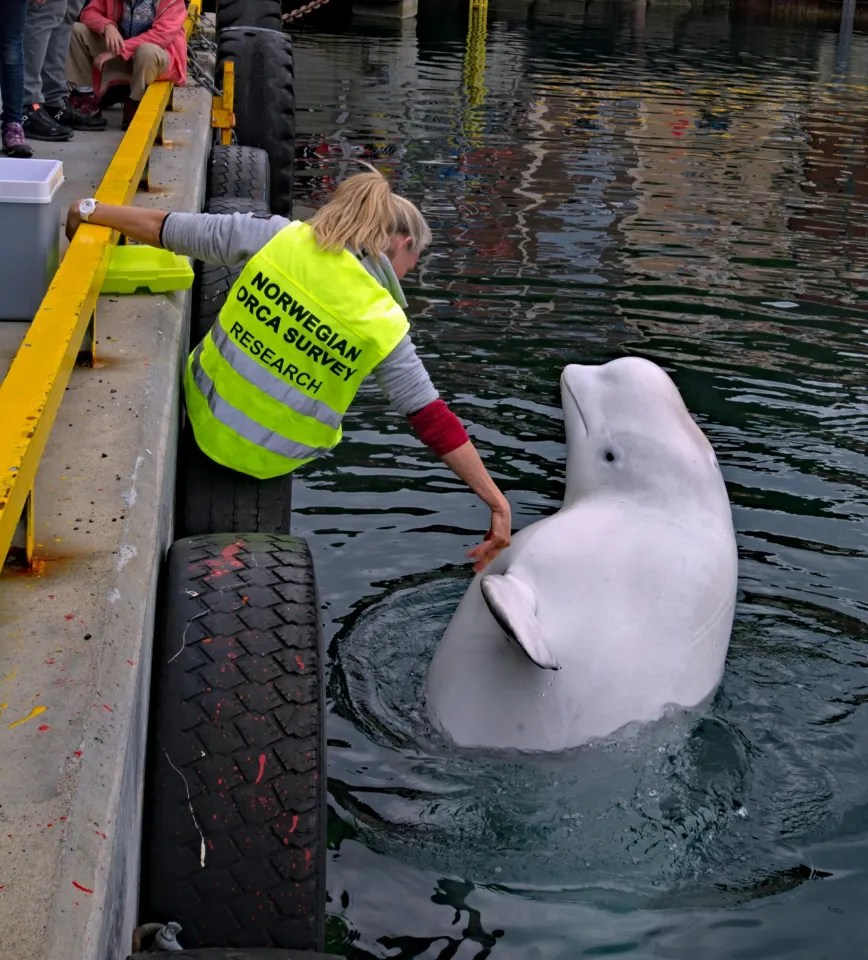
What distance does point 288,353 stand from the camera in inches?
173

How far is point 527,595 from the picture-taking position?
169 inches

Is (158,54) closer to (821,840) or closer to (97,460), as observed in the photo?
(97,460)

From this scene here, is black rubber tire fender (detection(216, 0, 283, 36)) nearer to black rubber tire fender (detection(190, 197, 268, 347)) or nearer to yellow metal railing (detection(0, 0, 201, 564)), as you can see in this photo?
black rubber tire fender (detection(190, 197, 268, 347))

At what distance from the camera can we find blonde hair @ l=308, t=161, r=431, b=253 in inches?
170

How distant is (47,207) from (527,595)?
2038 millimetres

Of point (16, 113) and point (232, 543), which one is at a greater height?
point (16, 113)

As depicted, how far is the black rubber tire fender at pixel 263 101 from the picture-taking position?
9.73 m

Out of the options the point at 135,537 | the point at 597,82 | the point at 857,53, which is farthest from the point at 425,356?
the point at 857,53

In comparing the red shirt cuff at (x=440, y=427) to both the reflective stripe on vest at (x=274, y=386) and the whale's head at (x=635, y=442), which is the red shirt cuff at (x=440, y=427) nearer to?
the reflective stripe on vest at (x=274, y=386)

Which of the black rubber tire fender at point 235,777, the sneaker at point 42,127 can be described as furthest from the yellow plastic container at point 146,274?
the sneaker at point 42,127

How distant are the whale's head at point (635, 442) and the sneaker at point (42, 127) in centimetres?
440

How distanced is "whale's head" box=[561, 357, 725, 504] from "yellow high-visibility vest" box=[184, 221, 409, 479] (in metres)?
0.98

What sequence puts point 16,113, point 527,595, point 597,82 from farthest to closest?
1. point 597,82
2. point 16,113
3. point 527,595

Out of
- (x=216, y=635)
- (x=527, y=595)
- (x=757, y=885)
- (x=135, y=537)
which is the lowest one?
(x=757, y=885)
